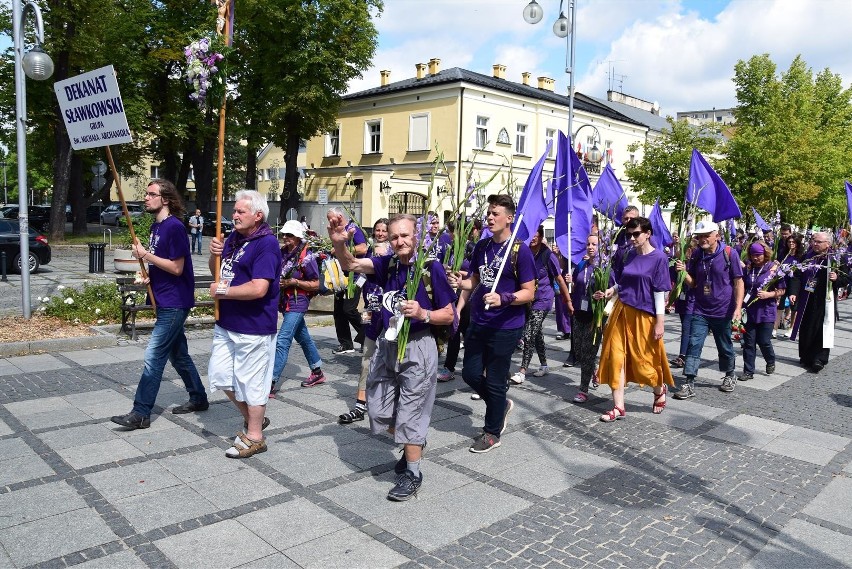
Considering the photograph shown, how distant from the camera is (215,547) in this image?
3.75 metres

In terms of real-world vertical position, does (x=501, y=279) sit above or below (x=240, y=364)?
above

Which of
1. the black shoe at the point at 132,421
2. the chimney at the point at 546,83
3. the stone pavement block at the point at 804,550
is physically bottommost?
the stone pavement block at the point at 804,550

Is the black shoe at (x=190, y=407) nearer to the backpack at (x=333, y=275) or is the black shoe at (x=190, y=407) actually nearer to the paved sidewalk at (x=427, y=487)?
the paved sidewalk at (x=427, y=487)

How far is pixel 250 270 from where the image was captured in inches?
194

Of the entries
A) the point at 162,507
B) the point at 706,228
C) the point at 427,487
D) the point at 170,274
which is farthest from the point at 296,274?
the point at 706,228

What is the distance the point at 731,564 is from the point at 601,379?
118 inches

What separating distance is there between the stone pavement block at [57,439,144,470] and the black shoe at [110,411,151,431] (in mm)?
234

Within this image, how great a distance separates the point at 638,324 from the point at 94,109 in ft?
18.3

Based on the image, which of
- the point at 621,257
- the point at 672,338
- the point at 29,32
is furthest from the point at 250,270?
the point at 29,32

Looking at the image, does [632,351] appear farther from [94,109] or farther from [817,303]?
[94,109]

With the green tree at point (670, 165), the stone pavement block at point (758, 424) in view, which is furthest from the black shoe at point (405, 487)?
the green tree at point (670, 165)

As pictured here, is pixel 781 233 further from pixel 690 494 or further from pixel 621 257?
pixel 690 494

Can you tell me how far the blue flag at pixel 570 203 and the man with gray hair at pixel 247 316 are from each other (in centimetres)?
377

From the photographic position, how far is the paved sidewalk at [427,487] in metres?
3.82
